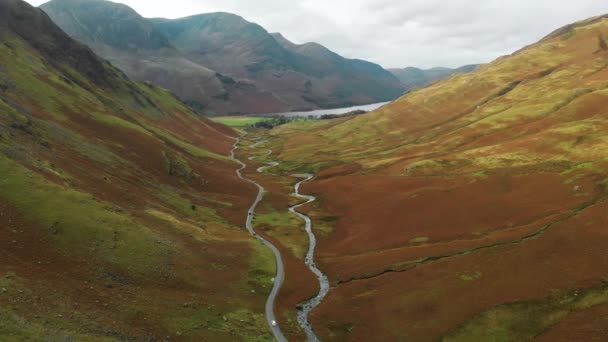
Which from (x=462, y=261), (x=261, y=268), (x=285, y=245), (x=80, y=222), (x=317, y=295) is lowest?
(x=317, y=295)

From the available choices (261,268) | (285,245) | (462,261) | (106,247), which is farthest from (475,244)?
(106,247)

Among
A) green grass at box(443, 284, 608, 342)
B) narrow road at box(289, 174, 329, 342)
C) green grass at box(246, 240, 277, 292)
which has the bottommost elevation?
narrow road at box(289, 174, 329, 342)

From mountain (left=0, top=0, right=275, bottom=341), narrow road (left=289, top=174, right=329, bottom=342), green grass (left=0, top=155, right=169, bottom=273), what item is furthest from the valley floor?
green grass (left=0, top=155, right=169, bottom=273)

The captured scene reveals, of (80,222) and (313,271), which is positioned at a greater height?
(80,222)

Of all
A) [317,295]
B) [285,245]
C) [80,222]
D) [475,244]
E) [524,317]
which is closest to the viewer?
[524,317]

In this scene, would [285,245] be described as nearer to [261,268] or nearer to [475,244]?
[261,268]

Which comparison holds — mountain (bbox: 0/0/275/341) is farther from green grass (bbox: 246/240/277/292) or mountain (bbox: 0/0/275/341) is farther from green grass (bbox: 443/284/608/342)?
green grass (bbox: 443/284/608/342)

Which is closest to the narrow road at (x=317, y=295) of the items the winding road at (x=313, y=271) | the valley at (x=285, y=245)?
the winding road at (x=313, y=271)

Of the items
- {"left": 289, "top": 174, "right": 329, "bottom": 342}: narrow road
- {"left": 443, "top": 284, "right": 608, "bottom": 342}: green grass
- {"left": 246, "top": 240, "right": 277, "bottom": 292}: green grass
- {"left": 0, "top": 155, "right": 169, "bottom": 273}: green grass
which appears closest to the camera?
{"left": 443, "top": 284, "right": 608, "bottom": 342}: green grass

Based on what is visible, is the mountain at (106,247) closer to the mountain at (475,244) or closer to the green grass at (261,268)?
the green grass at (261,268)
